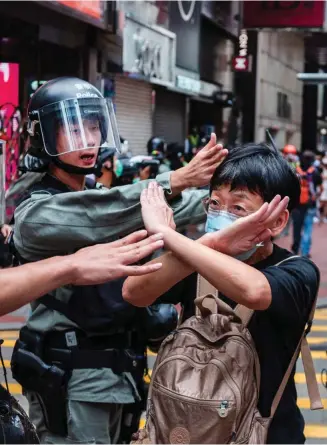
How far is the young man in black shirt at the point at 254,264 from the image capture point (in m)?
2.43

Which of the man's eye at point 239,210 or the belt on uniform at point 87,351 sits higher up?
the man's eye at point 239,210

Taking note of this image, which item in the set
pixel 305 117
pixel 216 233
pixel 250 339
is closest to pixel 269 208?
pixel 216 233

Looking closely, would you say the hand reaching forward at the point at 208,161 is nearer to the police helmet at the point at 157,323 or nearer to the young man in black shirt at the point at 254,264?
the young man in black shirt at the point at 254,264

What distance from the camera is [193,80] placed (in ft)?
76.5

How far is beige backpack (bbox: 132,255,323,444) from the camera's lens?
2.34 metres

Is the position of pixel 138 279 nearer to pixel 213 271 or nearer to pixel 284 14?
pixel 213 271

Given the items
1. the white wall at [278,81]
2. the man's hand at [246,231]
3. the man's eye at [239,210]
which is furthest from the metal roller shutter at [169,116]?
the man's hand at [246,231]

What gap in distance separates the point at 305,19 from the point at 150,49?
3435 millimetres

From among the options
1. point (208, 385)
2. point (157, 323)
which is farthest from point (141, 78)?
point (208, 385)

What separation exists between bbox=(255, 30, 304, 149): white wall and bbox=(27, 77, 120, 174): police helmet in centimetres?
2750

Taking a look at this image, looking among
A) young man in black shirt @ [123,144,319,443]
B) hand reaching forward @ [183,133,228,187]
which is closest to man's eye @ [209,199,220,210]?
young man in black shirt @ [123,144,319,443]

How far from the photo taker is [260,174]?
2.66 metres

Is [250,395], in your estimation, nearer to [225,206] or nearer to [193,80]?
[225,206]

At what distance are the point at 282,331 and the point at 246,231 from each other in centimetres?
34
